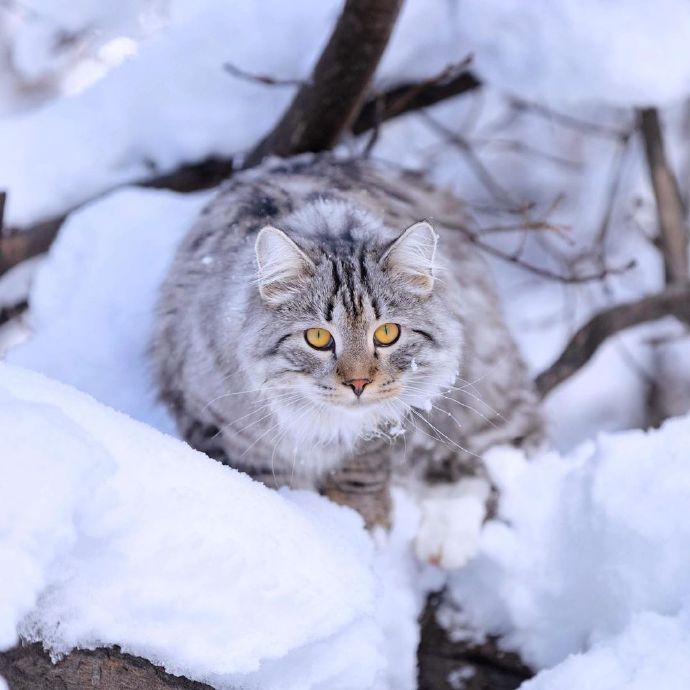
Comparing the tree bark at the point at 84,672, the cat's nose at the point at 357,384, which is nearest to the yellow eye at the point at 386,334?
the cat's nose at the point at 357,384

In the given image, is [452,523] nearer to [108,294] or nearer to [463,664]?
[463,664]

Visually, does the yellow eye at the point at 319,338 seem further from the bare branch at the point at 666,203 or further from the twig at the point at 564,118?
the twig at the point at 564,118

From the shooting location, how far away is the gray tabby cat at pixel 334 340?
2.48 metres

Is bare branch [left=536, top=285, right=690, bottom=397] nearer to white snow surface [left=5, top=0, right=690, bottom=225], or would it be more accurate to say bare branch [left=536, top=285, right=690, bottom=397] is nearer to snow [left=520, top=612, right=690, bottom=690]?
white snow surface [left=5, top=0, right=690, bottom=225]

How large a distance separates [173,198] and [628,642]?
224 centimetres

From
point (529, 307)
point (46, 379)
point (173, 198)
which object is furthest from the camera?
point (529, 307)

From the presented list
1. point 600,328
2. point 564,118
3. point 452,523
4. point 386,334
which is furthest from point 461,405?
point 564,118

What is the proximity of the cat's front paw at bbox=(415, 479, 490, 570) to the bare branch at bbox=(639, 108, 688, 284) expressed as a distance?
1.74 meters

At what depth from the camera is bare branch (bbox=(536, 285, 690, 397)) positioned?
145 inches

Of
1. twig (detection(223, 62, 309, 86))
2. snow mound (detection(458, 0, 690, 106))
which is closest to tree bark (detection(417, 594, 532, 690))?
twig (detection(223, 62, 309, 86))

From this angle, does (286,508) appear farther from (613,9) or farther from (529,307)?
(529,307)

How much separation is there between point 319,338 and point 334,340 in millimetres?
40

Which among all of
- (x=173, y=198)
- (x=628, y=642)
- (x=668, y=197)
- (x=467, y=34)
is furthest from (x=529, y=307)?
(x=628, y=642)

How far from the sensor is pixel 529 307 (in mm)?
6262
